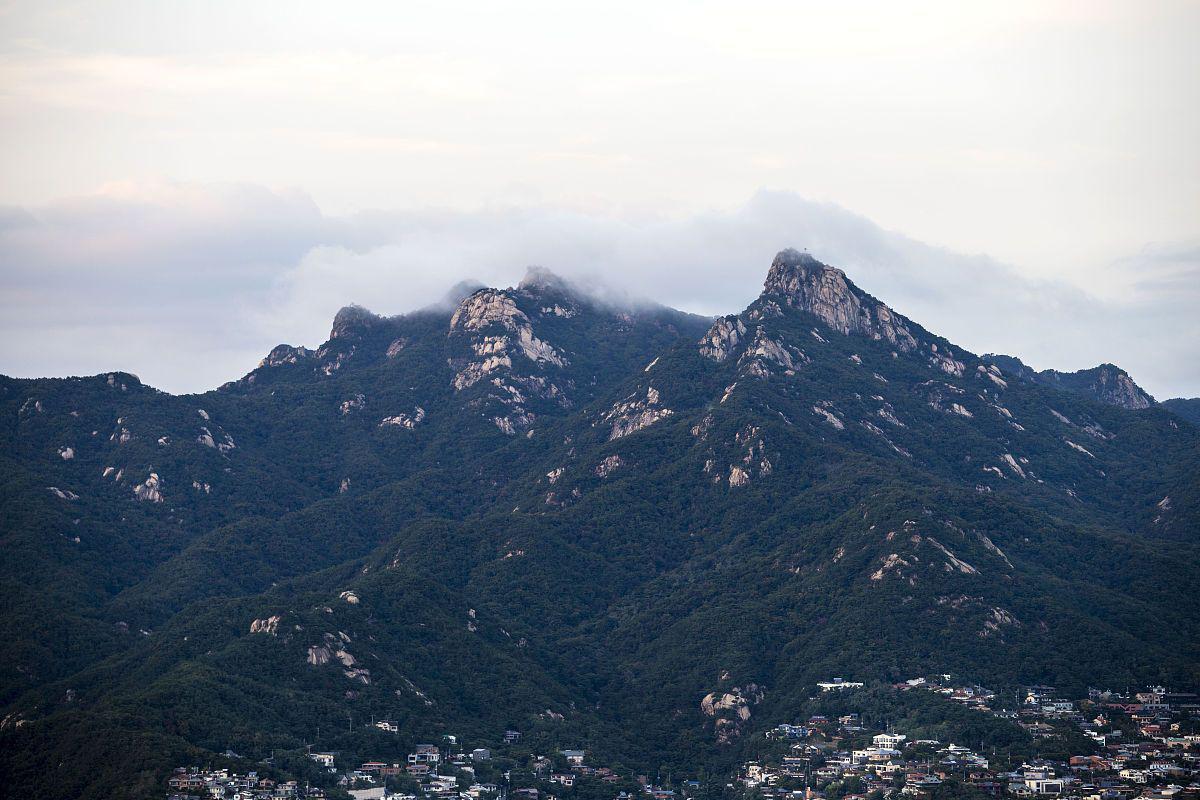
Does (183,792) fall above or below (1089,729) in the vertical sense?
below

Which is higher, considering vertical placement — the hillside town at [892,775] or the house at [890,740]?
the house at [890,740]

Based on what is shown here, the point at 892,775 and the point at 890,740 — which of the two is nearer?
the point at 892,775

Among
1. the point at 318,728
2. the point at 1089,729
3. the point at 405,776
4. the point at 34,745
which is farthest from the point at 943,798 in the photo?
the point at 34,745

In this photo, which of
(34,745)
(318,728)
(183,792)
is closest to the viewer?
(183,792)

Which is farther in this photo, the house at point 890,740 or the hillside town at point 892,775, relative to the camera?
the house at point 890,740

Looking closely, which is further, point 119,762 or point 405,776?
point 405,776

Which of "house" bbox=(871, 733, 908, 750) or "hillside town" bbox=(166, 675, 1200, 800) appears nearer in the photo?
"hillside town" bbox=(166, 675, 1200, 800)

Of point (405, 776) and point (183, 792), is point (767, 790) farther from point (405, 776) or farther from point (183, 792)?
point (183, 792)

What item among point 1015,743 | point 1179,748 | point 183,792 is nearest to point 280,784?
point 183,792

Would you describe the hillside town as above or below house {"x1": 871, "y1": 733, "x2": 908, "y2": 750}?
below

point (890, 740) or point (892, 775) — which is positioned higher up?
point (890, 740)

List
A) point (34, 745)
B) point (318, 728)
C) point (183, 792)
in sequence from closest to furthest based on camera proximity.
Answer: point (183, 792) → point (34, 745) → point (318, 728)
